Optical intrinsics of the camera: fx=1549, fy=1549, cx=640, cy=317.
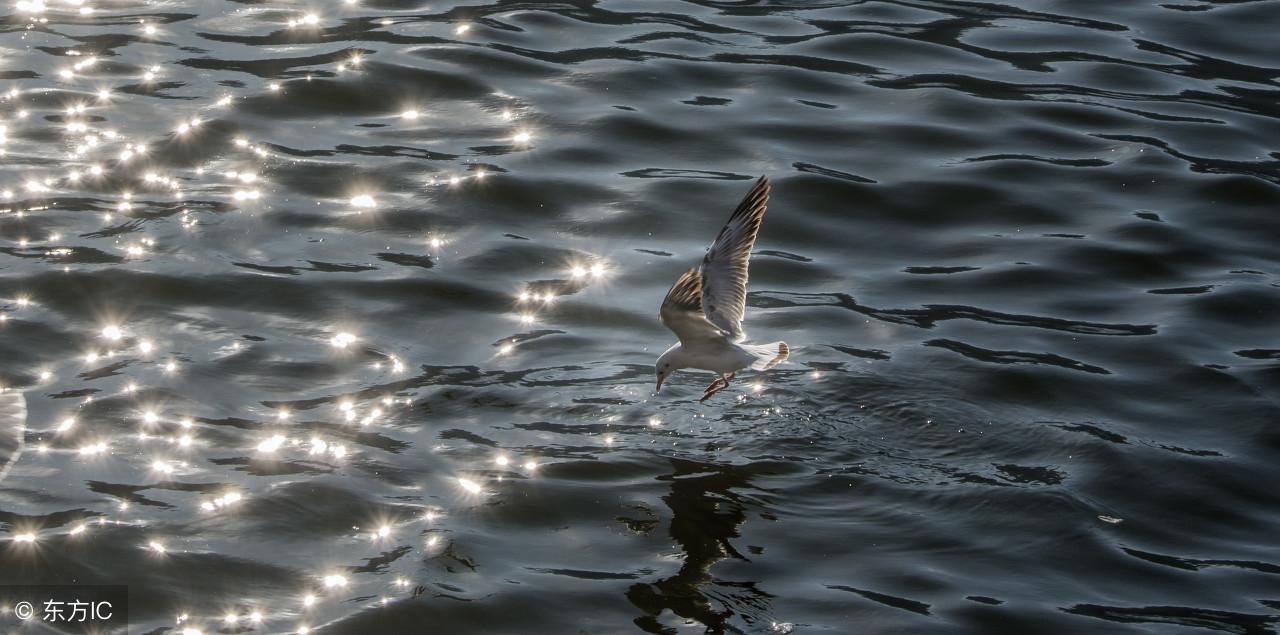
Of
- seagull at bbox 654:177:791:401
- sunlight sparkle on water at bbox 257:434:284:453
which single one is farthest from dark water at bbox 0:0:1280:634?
seagull at bbox 654:177:791:401

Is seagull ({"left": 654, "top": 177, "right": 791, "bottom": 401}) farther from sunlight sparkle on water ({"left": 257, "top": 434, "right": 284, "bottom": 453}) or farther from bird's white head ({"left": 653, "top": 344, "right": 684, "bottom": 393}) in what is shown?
sunlight sparkle on water ({"left": 257, "top": 434, "right": 284, "bottom": 453})

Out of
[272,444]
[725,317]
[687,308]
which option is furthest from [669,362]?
[272,444]

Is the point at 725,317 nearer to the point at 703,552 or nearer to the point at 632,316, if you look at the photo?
the point at 632,316

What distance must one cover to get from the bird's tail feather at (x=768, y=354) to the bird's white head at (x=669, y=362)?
1.36ft

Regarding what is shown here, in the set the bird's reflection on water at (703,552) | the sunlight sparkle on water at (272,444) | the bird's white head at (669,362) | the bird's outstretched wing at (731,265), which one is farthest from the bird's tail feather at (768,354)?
the sunlight sparkle on water at (272,444)

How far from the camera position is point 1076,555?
7.07 metres

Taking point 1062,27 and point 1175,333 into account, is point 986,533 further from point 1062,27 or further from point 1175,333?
point 1062,27

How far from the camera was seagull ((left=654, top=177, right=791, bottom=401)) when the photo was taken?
26.4 feet

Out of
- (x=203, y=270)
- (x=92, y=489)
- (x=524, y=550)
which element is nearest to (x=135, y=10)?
(x=203, y=270)

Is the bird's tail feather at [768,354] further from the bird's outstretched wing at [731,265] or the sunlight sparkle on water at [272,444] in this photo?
the sunlight sparkle on water at [272,444]

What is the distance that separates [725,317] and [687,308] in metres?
0.46

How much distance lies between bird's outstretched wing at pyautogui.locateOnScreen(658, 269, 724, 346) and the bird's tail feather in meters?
0.24

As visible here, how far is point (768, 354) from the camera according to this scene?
805 centimetres

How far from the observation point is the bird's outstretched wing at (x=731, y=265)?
8.21m
